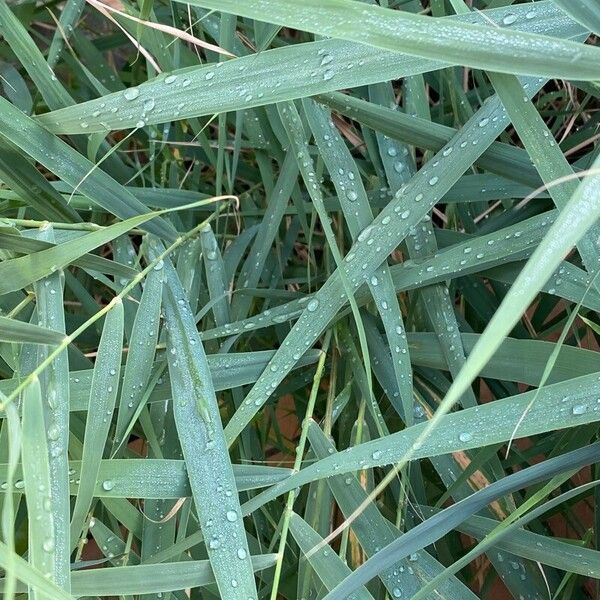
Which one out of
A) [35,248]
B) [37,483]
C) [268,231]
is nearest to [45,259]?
[35,248]

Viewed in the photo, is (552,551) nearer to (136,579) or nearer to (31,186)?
(136,579)

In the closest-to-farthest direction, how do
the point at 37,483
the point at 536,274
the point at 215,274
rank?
the point at 536,274
the point at 37,483
the point at 215,274

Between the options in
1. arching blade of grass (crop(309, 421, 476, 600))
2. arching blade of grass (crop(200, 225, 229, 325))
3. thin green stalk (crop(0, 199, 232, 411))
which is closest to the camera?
thin green stalk (crop(0, 199, 232, 411))

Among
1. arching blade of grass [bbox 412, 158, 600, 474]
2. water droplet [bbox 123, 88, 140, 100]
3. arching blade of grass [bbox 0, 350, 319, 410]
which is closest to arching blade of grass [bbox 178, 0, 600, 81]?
arching blade of grass [bbox 412, 158, 600, 474]

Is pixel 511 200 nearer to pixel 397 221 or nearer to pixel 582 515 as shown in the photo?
pixel 397 221

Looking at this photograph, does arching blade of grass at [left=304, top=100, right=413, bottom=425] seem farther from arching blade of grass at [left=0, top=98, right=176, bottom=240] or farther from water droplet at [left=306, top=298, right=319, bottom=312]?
arching blade of grass at [left=0, top=98, right=176, bottom=240]

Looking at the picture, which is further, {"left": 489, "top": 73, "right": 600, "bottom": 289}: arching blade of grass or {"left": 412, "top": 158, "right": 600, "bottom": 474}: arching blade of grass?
{"left": 489, "top": 73, "right": 600, "bottom": 289}: arching blade of grass
